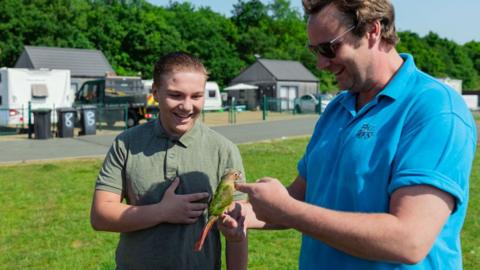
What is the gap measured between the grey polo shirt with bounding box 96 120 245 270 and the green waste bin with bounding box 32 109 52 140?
64.7 feet

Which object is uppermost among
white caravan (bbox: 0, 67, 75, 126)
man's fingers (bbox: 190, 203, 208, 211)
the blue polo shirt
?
white caravan (bbox: 0, 67, 75, 126)

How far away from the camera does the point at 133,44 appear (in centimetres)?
6369

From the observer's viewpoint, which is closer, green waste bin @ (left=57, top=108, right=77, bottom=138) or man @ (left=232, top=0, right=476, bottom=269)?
man @ (left=232, top=0, right=476, bottom=269)

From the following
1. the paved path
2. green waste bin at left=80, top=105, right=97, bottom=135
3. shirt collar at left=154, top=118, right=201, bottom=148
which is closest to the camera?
shirt collar at left=154, top=118, right=201, bottom=148

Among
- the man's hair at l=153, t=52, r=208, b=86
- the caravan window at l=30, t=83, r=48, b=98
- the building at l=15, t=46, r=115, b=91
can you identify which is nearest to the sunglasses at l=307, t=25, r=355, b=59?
the man's hair at l=153, t=52, r=208, b=86

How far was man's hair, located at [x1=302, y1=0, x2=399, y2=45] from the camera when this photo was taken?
2.06 m

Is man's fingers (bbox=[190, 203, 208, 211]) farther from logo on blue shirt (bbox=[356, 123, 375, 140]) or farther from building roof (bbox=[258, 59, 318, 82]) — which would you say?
building roof (bbox=[258, 59, 318, 82])

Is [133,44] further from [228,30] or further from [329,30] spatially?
[329,30]

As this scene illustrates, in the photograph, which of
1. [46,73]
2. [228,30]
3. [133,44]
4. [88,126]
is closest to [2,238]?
[88,126]

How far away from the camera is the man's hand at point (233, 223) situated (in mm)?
2623

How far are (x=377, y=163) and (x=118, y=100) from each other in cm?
2633

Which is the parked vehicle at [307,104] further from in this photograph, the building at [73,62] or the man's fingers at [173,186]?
the man's fingers at [173,186]

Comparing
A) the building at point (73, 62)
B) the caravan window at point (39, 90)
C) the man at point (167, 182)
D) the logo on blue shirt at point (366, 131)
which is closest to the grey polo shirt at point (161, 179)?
the man at point (167, 182)

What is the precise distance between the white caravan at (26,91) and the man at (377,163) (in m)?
25.1
